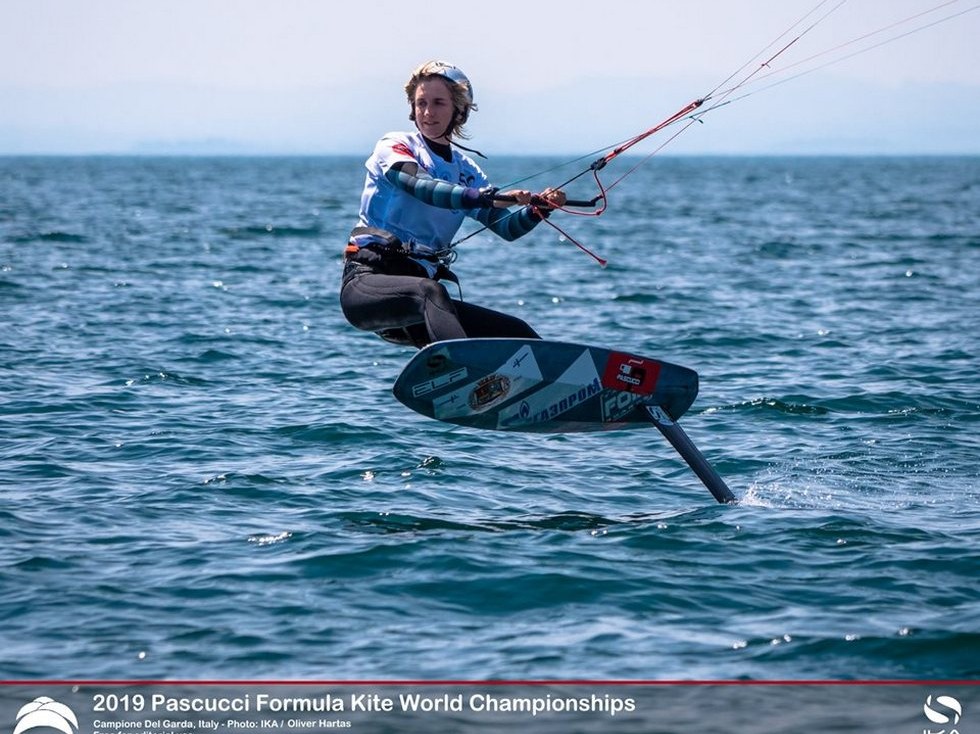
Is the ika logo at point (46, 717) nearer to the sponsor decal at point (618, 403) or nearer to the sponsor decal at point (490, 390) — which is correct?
the sponsor decal at point (490, 390)

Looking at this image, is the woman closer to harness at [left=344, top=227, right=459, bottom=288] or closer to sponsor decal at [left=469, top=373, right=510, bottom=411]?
harness at [left=344, top=227, right=459, bottom=288]

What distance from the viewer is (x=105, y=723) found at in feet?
19.4

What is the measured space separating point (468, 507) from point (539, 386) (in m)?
1.07

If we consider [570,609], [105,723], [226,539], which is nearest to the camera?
[105,723]

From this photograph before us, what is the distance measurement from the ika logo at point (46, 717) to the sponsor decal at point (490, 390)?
3.80 metres

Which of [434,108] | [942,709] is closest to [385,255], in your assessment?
[434,108]

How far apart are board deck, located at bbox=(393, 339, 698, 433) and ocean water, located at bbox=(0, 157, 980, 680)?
68 centimetres

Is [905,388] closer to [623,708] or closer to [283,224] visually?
[623,708]

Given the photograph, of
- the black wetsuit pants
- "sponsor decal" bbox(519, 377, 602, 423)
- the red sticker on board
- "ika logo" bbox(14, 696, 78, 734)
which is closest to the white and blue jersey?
the black wetsuit pants

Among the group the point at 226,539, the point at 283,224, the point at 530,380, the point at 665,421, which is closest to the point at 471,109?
the point at 530,380

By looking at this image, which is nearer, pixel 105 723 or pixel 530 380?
pixel 105 723

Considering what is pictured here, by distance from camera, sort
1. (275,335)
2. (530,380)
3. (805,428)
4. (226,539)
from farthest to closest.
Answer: (275,335), (805,428), (530,380), (226,539)

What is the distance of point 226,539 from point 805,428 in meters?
5.94

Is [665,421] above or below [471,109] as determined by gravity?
below
